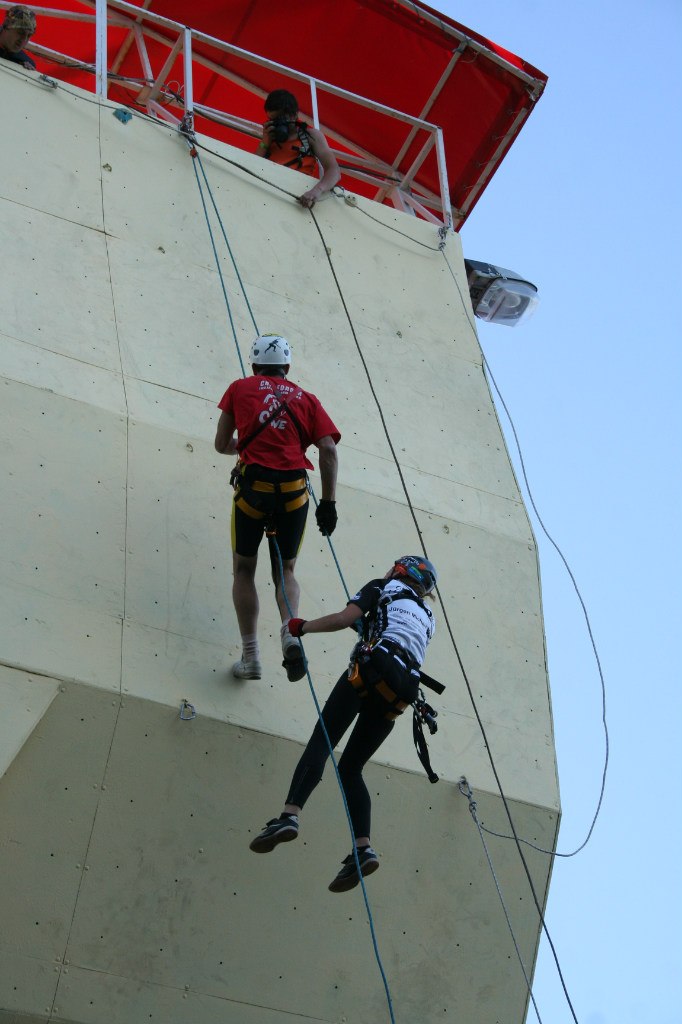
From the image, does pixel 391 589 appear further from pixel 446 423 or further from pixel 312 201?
pixel 312 201

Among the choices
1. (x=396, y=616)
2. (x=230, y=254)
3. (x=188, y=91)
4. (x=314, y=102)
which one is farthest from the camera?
(x=314, y=102)

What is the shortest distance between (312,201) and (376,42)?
3.48 m

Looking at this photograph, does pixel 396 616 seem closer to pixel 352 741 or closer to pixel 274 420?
pixel 352 741

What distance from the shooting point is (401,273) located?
28.7ft

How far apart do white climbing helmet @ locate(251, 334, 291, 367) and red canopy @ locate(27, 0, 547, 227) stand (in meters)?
5.51

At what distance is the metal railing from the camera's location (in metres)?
9.17

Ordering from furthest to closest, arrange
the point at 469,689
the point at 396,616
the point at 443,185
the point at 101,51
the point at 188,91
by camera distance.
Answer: the point at 443,185
the point at 188,91
the point at 101,51
the point at 469,689
the point at 396,616

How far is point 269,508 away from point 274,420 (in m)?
0.42

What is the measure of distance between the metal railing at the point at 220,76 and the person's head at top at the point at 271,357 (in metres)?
2.88

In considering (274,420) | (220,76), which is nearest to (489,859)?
(274,420)

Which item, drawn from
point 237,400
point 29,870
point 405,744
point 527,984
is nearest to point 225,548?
point 237,400

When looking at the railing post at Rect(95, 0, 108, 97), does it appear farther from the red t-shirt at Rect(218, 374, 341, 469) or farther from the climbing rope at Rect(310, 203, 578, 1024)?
the red t-shirt at Rect(218, 374, 341, 469)

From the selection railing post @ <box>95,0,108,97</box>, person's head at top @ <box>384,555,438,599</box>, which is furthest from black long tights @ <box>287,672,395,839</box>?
railing post @ <box>95,0,108,97</box>

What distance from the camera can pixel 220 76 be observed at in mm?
12938
